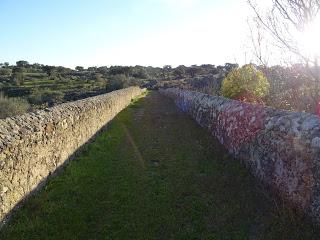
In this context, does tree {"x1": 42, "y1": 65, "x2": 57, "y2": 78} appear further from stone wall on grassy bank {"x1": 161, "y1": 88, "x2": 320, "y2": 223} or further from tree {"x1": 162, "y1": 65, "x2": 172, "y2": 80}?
stone wall on grassy bank {"x1": 161, "y1": 88, "x2": 320, "y2": 223}

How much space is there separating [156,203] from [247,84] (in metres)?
15.3

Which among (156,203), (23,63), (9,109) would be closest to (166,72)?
(23,63)

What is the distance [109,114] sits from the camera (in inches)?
838

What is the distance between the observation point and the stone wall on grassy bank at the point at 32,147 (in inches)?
263

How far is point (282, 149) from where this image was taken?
7016 millimetres

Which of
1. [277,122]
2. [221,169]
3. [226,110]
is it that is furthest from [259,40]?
[277,122]

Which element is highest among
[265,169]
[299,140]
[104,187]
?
[299,140]

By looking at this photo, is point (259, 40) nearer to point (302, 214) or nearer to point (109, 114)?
point (109, 114)

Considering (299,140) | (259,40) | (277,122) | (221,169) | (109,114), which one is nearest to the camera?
(299,140)

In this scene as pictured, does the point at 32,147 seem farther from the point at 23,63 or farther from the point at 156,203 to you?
the point at 23,63

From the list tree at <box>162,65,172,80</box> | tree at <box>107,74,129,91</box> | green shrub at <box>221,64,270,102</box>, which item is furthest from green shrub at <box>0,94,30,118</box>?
tree at <box>162,65,172,80</box>

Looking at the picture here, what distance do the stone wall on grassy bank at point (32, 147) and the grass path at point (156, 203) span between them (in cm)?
32

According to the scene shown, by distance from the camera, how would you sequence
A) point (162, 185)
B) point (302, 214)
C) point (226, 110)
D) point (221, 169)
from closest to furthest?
point (302, 214), point (162, 185), point (221, 169), point (226, 110)

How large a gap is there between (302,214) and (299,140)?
113 centimetres
